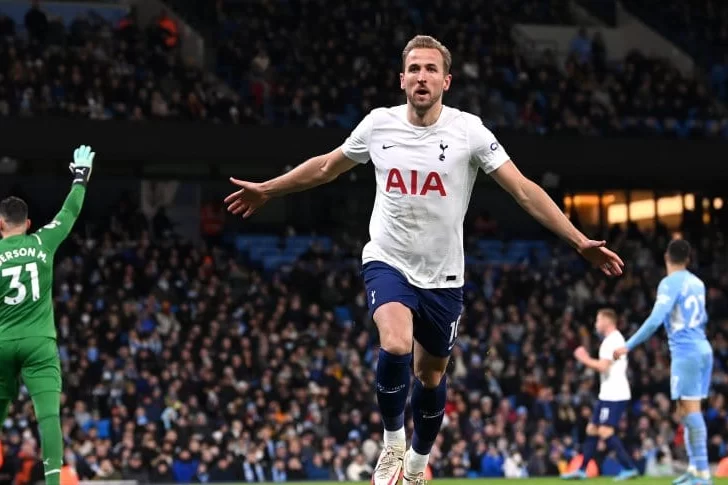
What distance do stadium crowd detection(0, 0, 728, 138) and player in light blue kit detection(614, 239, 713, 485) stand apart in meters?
16.2

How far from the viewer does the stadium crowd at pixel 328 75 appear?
27.6m

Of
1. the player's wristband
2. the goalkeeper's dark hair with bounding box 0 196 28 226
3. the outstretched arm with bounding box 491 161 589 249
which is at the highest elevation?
the player's wristband

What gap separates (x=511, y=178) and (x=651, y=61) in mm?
28397

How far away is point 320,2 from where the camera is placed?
33531 millimetres

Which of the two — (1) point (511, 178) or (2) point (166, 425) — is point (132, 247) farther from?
(1) point (511, 178)

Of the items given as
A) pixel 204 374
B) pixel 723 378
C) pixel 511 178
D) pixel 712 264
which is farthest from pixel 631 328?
pixel 511 178

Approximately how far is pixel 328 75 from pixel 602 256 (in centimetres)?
2306

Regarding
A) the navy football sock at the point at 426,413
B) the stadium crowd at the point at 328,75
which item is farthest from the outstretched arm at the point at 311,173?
the stadium crowd at the point at 328,75

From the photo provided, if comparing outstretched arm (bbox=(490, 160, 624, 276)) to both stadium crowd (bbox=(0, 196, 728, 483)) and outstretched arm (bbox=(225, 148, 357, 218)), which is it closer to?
outstretched arm (bbox=(225, 148, 357, 218))

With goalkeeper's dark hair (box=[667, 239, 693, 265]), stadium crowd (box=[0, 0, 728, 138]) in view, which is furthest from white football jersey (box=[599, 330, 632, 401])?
stadium crowd (box=[0, 0, 728, 138])

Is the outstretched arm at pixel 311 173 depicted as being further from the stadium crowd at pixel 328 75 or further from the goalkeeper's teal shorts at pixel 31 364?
the stadium crowd at pixel 328 75

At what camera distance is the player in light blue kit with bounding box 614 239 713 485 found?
14.0 metres

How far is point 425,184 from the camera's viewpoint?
28.1 feet

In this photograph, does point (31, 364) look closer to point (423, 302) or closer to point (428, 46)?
point (423, 302)
